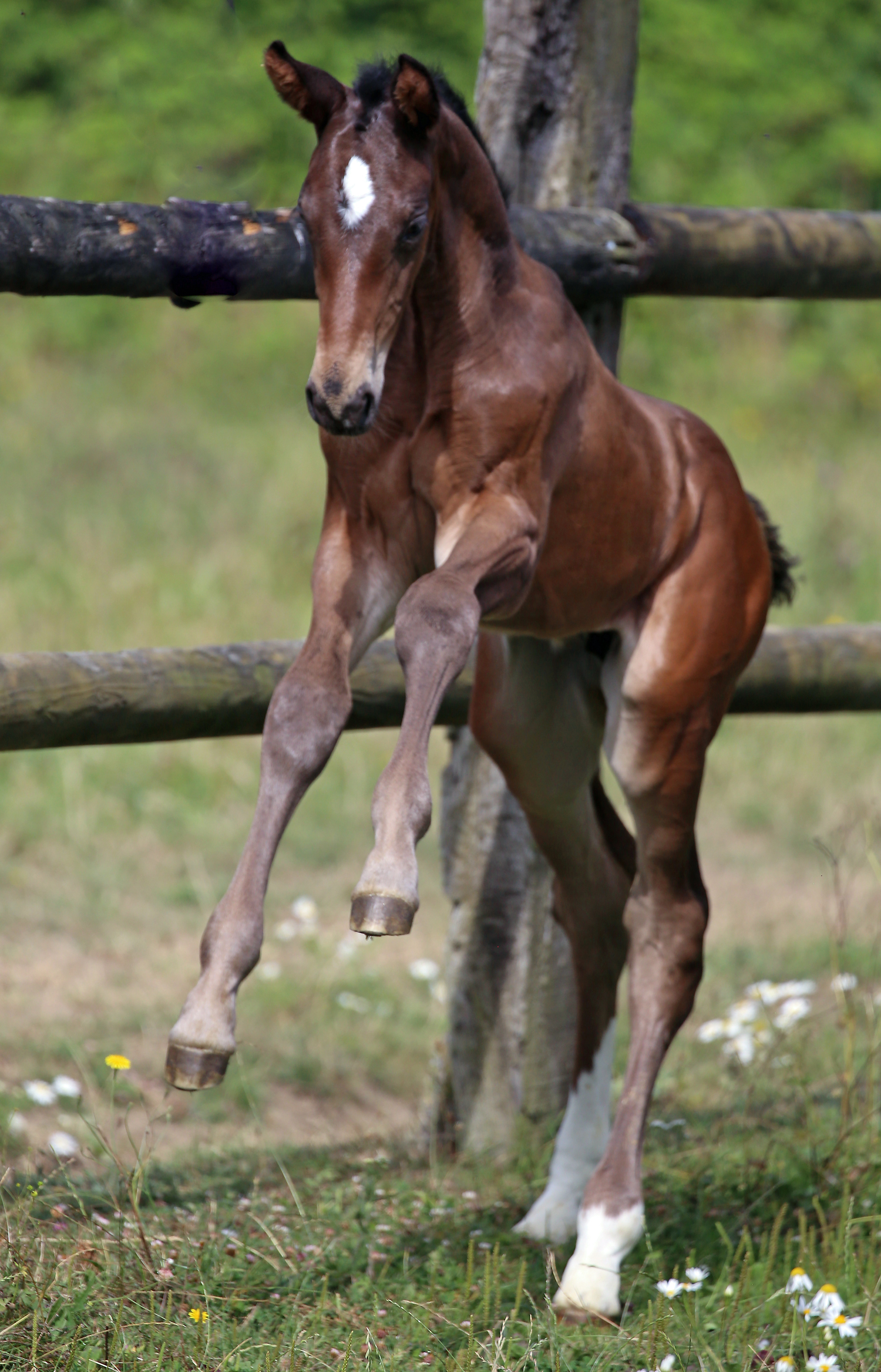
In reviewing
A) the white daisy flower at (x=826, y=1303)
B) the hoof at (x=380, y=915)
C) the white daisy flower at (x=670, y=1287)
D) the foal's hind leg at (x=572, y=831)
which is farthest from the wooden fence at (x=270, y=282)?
the white daisy flower at (x=826, y=1303)

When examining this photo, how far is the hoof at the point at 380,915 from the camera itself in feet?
6.01

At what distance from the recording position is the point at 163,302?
1036cm

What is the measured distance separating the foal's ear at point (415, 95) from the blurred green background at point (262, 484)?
0.69m

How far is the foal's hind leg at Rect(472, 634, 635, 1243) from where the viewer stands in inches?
113

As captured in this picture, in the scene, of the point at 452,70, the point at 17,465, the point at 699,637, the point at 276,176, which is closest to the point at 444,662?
the point at 699,637

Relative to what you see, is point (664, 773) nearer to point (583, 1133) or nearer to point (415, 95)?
point (583, 1133)

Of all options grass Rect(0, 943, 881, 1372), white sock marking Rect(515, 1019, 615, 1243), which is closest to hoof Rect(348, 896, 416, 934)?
grass Rect(0, 943, 881, 1372)

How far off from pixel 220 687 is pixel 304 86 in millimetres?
1169

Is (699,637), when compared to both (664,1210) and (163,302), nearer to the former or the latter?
(664,1210)

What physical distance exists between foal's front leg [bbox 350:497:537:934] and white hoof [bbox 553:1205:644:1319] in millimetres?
874

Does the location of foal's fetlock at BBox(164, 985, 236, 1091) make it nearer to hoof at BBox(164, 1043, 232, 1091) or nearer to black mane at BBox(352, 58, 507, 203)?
hoof at BBox(164, 1043, 232, 1091)

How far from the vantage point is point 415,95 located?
2047mm

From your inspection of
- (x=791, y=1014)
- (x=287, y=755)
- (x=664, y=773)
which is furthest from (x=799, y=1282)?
(x=791, y=1014)

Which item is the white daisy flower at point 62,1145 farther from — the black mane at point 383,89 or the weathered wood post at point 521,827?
the black mane at point 383,89
